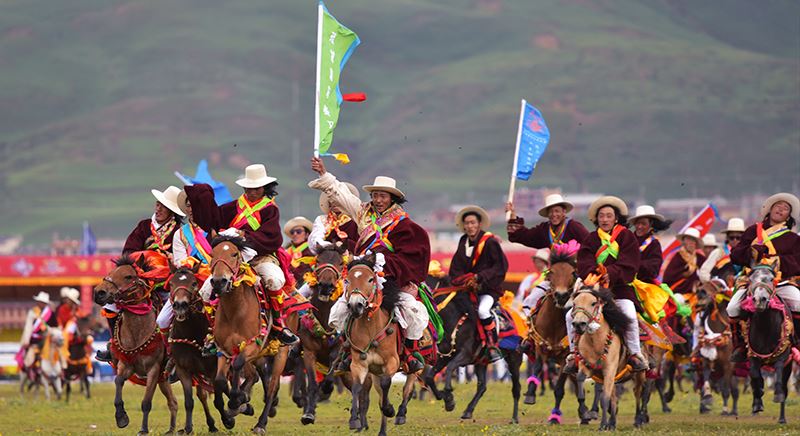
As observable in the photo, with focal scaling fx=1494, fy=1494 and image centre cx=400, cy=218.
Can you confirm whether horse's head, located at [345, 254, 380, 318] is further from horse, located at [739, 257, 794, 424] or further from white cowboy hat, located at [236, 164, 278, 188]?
horse, located at [739, 257, 794, 424]

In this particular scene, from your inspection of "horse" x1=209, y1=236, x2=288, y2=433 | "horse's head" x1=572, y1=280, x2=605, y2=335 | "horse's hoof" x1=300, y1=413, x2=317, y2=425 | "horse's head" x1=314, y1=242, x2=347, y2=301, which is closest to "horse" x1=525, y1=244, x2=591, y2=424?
"horse's head" x1=572, y1=280, x2=605, y2=335

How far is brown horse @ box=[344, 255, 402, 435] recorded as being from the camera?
54.5 ft

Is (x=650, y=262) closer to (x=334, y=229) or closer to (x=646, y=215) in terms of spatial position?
(x=646, y=215)

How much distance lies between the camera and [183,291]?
16859 millimetres

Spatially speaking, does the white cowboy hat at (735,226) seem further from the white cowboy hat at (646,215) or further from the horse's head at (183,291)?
the horse's head at (183,291)

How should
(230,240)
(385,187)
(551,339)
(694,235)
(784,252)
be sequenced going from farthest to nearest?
(694,235) → (551,339) → (784,252) → (385,187) → (230,240)

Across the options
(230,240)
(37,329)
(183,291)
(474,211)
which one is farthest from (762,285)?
(37,329)

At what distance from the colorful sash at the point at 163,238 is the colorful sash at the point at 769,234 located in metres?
7.58

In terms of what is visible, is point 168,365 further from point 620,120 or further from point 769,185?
point 620,120

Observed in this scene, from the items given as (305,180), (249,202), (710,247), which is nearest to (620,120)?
(305,180)

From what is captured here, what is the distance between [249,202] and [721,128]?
16851 cm

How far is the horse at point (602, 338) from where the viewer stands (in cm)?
1827

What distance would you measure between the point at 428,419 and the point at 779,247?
5997mm

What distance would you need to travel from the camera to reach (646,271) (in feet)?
66.2
